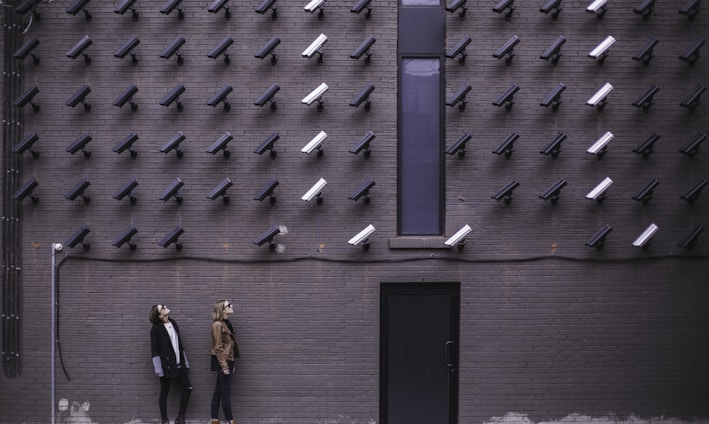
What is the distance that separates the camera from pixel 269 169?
411 inches

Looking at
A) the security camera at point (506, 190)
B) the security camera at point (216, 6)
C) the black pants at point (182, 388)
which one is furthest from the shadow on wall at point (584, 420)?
the security camera at point (216, 6)

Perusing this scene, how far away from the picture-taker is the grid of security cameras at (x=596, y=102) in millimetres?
10250

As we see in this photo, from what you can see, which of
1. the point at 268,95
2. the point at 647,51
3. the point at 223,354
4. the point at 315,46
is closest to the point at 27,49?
the point at 268,95

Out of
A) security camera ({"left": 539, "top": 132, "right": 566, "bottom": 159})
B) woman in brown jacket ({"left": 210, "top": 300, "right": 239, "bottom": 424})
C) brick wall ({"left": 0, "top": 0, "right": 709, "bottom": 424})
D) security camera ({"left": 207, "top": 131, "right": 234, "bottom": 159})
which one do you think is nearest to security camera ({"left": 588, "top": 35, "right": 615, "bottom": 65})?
brick wall ({"left": 0, "top": 0, "right": 709, "bottom": 424})

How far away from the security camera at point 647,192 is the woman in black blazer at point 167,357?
269 inches

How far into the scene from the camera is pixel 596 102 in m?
10.2

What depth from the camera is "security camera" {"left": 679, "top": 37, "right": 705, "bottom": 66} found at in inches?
407

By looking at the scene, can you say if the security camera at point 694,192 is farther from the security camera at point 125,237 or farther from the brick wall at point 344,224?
the security camera at point 125,237

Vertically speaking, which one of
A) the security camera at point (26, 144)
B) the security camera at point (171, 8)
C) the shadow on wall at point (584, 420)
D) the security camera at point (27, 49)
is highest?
the security camera at point (171, 8)

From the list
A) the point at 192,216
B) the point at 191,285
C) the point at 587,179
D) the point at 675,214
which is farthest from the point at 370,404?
the point at 675,214

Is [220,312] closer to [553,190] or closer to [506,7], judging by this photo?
[553,190]

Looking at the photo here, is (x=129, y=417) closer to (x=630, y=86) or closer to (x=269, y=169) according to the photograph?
(x=269, y=169)

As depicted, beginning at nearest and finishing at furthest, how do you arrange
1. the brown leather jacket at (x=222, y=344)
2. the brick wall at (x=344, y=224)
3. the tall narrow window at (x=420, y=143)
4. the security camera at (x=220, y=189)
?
the brown leather jacket at (x=222, y=344) → the security camera at (x=220, y=189) → the brick wall at (x=344, y=224) → the tall narrow window at (x=420, y=143)

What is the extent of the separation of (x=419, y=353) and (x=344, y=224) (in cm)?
216
